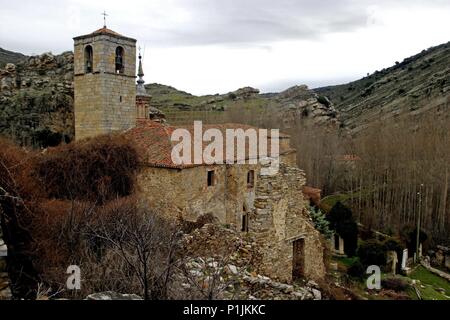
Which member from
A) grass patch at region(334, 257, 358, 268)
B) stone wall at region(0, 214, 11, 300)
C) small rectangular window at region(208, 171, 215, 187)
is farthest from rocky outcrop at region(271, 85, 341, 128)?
stone wall at region(0, 214, 11, 300)

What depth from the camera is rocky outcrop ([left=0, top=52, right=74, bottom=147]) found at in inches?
1129

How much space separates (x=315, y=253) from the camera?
11672 millimetres

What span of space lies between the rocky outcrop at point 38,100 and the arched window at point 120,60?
10105mm

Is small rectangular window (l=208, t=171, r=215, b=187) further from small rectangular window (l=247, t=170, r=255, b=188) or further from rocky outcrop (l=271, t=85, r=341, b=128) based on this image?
rocky outcrop (l=271, t=85, r=341, b=128)

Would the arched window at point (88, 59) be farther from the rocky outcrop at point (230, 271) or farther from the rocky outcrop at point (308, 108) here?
the rocky outcrop at point (308, 108)

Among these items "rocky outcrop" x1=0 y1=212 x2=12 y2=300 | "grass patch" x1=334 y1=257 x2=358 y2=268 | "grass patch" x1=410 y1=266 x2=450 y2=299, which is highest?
"rocky outcrop" x1=0 y1=212 x2=12 y2=300

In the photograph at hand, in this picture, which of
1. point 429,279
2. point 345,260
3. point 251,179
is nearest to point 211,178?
point 251,179

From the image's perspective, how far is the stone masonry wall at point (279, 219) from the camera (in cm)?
835

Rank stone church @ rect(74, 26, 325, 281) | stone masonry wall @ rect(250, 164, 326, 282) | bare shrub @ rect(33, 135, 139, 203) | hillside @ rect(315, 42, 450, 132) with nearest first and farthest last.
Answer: stone masonry wall @ rect(250, 164, 326, 282) → bare shrub @ rect(33, 135, 139, 203) → stone church @ rect(74, 26, 325, 281) → hillside @ rect(315, 42, 450, 132)

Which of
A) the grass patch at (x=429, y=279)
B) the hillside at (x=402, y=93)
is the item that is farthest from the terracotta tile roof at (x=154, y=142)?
the hillside at (x=402, y=93)

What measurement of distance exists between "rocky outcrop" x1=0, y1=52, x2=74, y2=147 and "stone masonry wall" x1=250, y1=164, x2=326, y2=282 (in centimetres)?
2161

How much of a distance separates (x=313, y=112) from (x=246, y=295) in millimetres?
46334

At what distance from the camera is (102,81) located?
749 inches

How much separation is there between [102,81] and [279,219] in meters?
13.3
